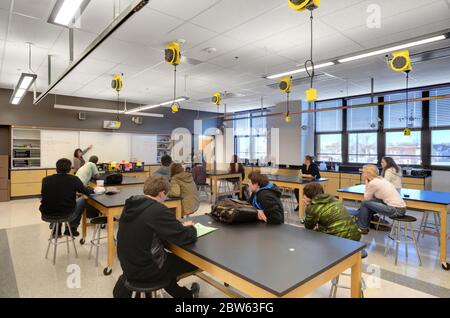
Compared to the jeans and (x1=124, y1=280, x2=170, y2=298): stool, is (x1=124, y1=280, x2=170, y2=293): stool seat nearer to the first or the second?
(x1=124, y1=280, x2=170, y2=298): stool

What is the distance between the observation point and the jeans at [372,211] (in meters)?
3.51

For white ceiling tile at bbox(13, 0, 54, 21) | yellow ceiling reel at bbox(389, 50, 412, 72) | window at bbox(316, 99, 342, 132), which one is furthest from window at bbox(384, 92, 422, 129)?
white ceiling tile at bbox(13, 0, 54, 21)

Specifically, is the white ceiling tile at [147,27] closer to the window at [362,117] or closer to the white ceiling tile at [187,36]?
the white ceiling tile at [187,36]

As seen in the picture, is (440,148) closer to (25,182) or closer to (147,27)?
(147,27)

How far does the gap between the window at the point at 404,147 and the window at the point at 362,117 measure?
547 mm

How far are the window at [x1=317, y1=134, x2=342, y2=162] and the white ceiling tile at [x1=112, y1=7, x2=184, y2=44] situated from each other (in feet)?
21.4

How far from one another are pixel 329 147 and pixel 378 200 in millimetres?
5312

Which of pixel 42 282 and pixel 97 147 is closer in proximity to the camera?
pixel 42 282

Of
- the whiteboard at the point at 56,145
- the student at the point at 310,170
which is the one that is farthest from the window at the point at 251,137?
the whiteboard at the point at 56,145

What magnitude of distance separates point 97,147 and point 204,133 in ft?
14.2

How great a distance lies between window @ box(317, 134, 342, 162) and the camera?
28.0 feet
